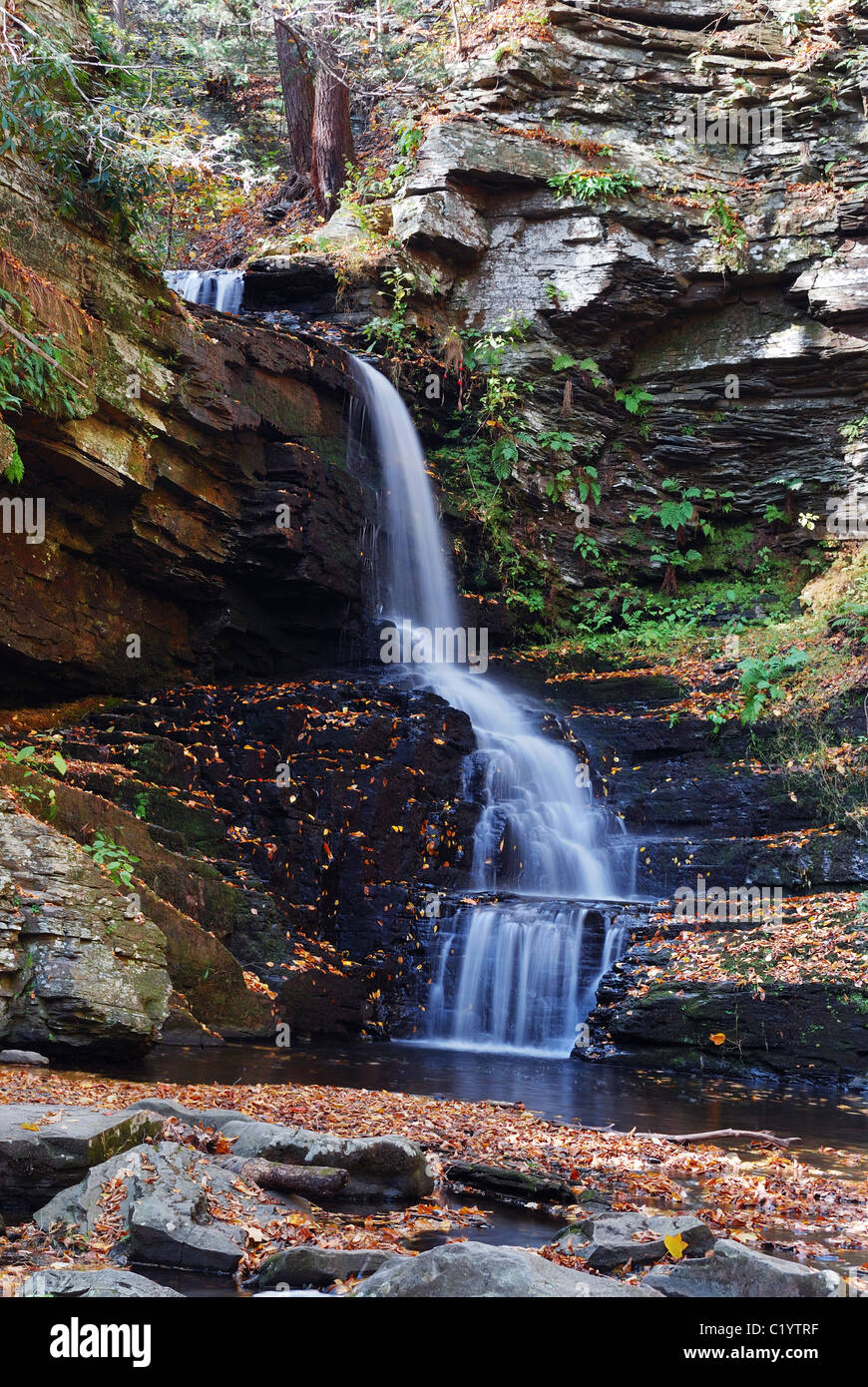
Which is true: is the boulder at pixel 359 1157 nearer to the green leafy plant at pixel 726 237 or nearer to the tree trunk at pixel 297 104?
the green leafy plant at pixel 726 237

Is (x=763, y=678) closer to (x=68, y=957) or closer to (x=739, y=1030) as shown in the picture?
(x=739, y=1030)

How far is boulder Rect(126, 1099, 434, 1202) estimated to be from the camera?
4230mm

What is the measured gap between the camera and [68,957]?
6.70 m

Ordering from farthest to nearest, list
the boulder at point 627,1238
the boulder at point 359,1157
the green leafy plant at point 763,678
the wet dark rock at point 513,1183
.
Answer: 1. the green leafy plant at point 763,678
2. the wet dark rock at point 513,1183
3. the boulder at point 359,1157
4. the boulder at point 627,1238

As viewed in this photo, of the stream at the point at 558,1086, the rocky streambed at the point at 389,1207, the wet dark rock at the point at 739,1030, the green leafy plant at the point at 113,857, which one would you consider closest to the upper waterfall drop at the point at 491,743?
the wet dark rock at the point at 739,1030

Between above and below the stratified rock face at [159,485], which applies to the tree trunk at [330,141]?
above

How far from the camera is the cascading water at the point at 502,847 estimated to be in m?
9.64

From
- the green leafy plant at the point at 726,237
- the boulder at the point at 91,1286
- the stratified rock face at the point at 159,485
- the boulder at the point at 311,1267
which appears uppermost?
the green leafy plant at the point at 726,237

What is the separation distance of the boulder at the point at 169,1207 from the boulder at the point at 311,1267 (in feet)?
0.61

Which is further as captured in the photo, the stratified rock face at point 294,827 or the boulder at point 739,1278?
the stratified rock face at point 294,827

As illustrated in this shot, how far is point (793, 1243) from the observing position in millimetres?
3859

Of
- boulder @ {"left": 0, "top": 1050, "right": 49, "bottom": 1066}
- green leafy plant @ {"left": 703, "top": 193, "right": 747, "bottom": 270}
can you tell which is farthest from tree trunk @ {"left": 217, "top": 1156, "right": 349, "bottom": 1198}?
green leafy plant @ {"left": 703, "top": 193, "right": 747, "bottom": 270}

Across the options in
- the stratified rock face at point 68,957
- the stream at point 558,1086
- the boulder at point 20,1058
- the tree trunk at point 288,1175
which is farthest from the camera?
the stratified rock face at point 68,957
